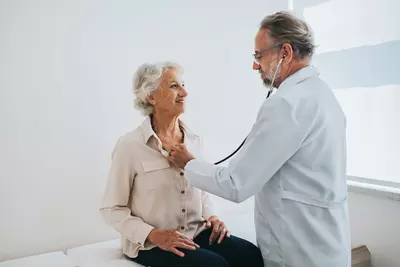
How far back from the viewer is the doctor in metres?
1.42

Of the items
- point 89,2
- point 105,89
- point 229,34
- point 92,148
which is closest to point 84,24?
point 89,2

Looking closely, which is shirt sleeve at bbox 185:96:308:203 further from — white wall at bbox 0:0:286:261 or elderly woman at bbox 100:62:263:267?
white wall at bbox 0:0:286:261

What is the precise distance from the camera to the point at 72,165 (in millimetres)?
2109

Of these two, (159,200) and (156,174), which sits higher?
(156,174)

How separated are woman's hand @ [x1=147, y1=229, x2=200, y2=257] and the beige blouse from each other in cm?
3

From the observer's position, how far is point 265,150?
4.63 ft

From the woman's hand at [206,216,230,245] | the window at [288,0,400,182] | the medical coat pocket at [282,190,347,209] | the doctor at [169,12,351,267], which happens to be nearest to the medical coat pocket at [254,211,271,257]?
the doctor at [169,12,351,267]

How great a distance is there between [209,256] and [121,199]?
1.33 ft

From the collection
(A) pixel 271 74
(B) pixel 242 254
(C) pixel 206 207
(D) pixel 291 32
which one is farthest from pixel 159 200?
(D) pixel 291 32

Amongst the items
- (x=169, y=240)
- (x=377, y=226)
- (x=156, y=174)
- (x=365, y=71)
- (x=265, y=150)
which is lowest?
(x=377, y=226)

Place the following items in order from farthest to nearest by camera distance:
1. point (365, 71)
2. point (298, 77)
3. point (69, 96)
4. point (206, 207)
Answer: point (365, 71), point (69, 96), point (206, 207), point (298, 77)

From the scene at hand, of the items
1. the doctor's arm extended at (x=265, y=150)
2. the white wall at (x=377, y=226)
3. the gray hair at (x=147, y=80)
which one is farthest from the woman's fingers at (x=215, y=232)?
the white wall at (x=377, y=226)

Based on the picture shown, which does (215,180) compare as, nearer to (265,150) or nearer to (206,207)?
(265,150)

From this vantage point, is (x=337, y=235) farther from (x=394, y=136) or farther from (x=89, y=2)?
(x=89, y=2)
